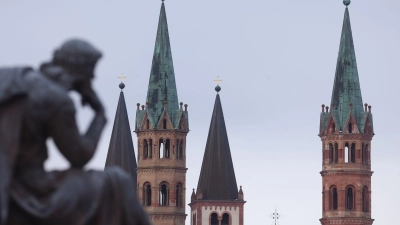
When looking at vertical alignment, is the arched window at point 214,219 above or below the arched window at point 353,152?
below

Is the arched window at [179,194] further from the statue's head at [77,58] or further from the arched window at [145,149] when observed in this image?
the statue's head at [77,58]

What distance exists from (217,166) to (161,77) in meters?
5.60

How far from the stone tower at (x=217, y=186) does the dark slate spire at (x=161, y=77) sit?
226 centimetres

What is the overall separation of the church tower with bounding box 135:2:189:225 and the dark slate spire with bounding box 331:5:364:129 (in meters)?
7.23

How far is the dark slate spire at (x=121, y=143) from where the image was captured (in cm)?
7819

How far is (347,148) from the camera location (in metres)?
78.5

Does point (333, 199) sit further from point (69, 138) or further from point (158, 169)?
point (69, 138)

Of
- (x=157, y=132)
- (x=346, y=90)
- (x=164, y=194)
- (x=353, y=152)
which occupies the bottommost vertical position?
(x=164, y=194)

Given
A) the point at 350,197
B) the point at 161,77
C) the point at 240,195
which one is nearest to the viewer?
the point at 350,197

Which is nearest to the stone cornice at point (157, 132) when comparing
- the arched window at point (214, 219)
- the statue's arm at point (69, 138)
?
the arched window at point (214, 219)

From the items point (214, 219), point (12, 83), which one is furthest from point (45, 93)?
point (214, 219)

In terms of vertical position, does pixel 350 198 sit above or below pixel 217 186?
below

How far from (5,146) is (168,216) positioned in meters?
72.0

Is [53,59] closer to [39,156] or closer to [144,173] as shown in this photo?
[39,156]
